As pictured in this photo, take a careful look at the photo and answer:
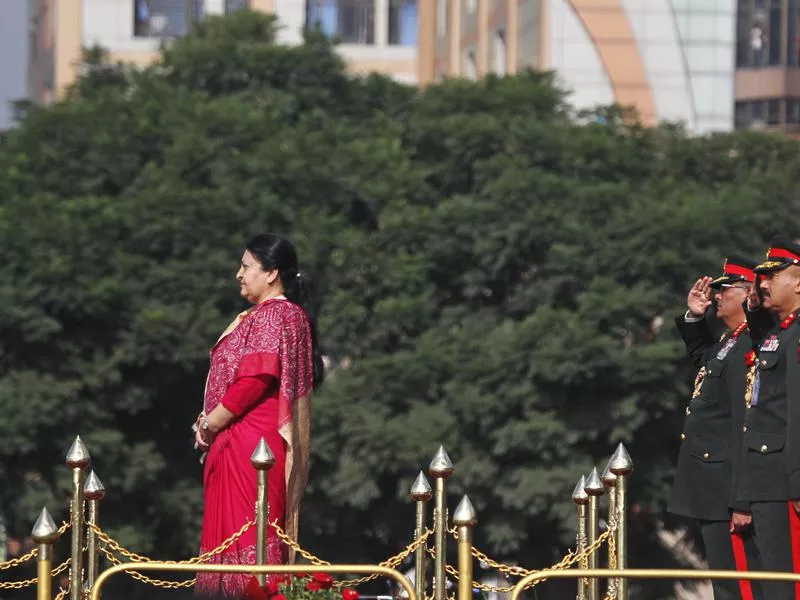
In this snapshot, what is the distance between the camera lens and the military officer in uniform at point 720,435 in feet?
25.2

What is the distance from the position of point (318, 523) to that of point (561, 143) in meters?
6.08

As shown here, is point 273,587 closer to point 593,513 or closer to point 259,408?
point 259,408

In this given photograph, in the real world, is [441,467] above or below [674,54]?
below

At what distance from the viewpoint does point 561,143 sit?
23484 mm

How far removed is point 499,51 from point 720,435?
2900 cm

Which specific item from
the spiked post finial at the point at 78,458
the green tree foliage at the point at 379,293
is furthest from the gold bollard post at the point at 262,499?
the green tree foliage at the point at 379,293

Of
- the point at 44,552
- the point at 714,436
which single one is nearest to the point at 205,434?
the point at 44,552

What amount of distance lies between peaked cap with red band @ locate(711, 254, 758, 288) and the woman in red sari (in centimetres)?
195

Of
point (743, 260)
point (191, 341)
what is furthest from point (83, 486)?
point (191, 341)

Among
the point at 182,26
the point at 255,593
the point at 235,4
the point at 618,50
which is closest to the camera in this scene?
the point at 255,593

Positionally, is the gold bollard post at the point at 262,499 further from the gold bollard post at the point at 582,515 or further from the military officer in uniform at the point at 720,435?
the military officer in uniform at the point at 720,435

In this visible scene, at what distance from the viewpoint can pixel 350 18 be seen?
4838 cm

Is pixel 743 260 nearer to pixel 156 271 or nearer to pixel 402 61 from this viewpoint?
pixel 156 271

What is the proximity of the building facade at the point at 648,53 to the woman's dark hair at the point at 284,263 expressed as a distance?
25012 mm
